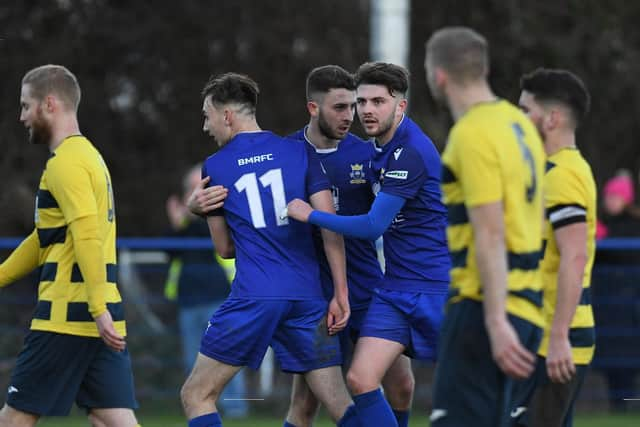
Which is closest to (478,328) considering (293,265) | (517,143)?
(517,143)

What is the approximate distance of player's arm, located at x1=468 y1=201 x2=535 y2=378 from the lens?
5250mm

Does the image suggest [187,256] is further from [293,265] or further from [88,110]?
[293,265]

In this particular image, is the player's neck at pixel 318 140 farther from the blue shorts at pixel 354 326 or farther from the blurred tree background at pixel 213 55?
the blurred tree background at pixel 213 55

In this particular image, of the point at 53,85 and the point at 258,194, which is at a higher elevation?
the point at 53,85

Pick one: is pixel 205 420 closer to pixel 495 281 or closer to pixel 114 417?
pixel 114 417

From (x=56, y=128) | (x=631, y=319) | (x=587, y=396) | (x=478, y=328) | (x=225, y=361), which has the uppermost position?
(x=56, y=128)

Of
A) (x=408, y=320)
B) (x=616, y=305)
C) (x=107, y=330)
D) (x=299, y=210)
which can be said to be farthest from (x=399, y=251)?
(x=616, y=305)

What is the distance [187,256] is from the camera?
1181 centimetres

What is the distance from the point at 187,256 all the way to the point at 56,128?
5081 mm

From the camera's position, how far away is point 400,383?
25.2 ft

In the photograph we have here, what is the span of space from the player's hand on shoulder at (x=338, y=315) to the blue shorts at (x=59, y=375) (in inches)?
46.3

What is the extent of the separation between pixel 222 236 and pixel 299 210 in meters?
0.56

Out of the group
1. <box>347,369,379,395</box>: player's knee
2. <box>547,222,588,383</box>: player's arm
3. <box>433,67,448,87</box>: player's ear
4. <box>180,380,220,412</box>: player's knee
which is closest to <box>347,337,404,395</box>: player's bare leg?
<box>347,369,379,395</box>: player's knee

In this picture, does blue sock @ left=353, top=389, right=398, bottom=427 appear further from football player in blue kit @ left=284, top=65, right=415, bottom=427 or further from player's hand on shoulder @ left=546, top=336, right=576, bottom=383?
player's hand on shoulder @ left=546, top=336, right=576, bottom=383
